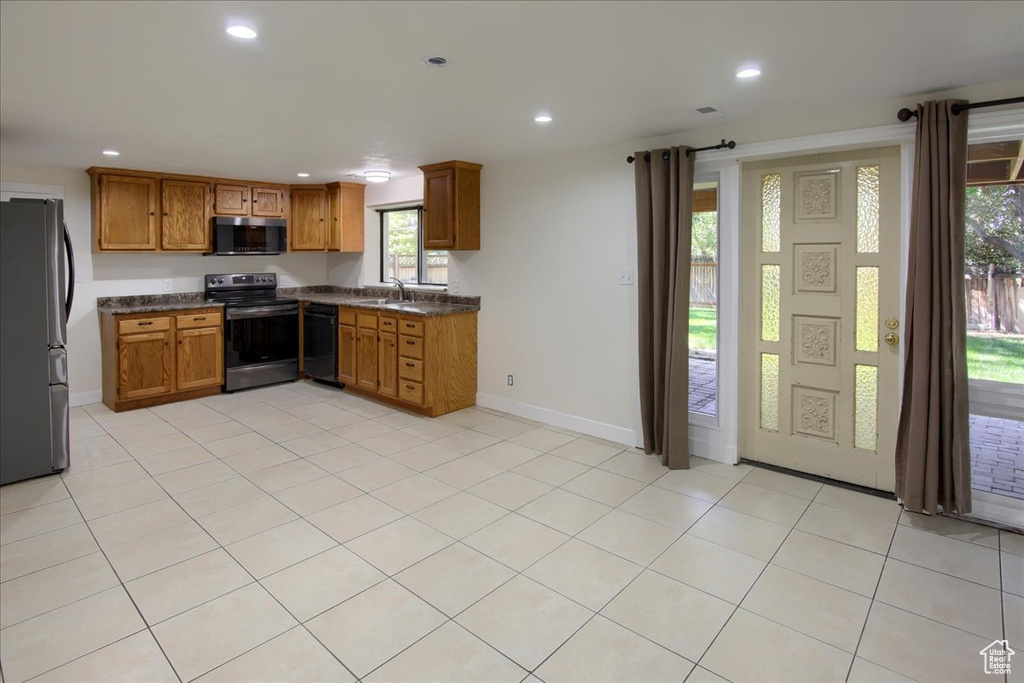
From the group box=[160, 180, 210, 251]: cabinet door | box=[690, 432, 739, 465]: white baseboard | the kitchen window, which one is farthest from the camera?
the kitchen window

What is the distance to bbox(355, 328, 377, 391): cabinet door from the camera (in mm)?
5613

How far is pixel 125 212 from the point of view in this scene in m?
5.39

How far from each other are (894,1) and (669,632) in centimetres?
243

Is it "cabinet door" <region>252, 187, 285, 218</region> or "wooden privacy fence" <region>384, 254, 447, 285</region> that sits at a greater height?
"cabinet door" <region>252, 187, 285, 218</region>

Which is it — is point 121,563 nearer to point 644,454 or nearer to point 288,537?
point 288,537

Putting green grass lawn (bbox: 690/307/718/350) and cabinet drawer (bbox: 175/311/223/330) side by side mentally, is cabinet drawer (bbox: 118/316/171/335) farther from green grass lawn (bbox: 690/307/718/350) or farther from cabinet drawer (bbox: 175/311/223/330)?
green grass lawn (bbox: 690/307/718/350)

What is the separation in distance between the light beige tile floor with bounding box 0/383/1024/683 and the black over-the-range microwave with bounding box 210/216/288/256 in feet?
8.99

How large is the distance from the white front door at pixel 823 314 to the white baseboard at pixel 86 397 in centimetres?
598

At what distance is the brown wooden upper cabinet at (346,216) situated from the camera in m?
6.46

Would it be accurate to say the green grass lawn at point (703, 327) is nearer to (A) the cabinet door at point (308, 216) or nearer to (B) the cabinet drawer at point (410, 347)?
(B) the cabinet drawer at point (410, 347)

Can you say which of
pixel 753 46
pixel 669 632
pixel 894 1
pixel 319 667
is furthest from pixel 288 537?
pixel 894 1

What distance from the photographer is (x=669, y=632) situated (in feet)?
6.97

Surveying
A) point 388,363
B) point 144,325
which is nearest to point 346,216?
point 388,363

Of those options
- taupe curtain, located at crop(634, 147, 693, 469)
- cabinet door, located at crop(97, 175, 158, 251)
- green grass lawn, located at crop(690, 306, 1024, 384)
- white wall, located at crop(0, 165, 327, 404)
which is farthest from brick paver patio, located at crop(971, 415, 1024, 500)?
white wall, located at crop(0, 165, 327, 404)
